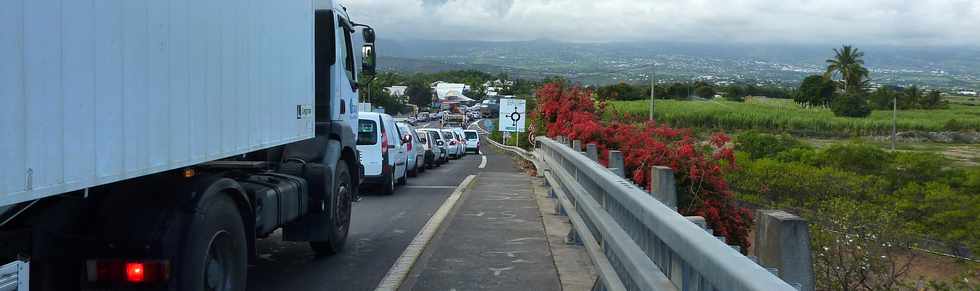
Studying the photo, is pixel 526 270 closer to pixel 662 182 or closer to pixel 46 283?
pixel 662 182

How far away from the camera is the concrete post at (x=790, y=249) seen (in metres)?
3.04

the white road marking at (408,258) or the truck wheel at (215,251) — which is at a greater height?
the truck wheel at (215,251)

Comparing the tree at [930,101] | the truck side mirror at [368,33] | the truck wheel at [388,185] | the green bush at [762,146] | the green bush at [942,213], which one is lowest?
the green bush at [942,213]

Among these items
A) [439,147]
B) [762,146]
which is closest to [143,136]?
[439,147]

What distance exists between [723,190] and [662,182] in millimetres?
8514

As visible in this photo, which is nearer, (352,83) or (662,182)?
(662,182)

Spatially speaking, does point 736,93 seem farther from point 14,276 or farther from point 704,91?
point 14,276

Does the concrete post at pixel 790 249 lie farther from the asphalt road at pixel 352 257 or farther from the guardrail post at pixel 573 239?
the guardrail post at pixel 573 239

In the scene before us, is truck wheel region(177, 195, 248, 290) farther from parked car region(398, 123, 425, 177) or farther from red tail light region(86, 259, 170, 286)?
parked car region(398, 123, 425, 177)

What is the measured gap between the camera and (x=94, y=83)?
14.1 ft

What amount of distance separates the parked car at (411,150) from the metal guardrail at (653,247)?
1357cm

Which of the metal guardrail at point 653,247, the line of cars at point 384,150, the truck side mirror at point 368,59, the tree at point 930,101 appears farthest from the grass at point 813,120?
the metal guardrail at point 653,247

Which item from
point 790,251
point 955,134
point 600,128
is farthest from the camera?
point 955,134

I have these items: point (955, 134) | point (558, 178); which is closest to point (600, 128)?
point (558, 178)
